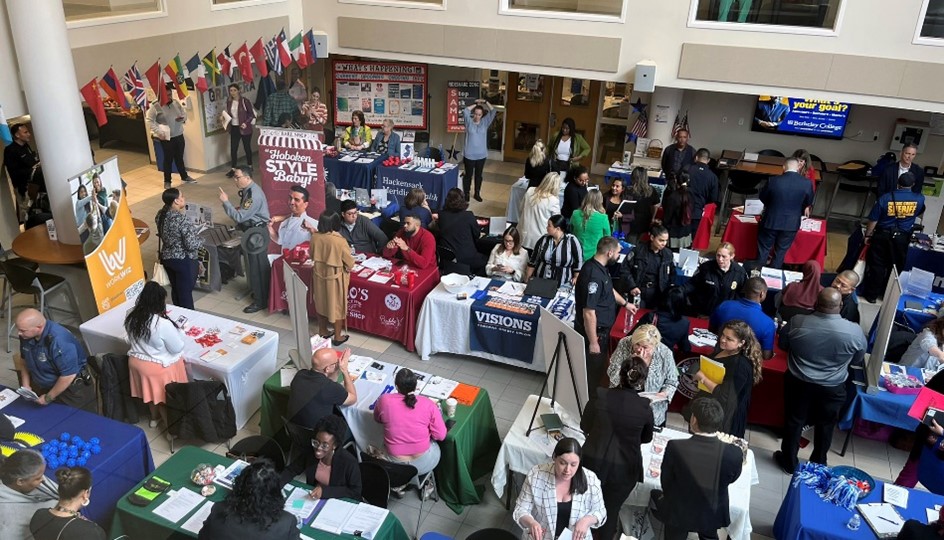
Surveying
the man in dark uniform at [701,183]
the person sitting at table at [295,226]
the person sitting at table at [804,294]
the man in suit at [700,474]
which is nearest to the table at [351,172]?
the person sitting at table at [295,226]

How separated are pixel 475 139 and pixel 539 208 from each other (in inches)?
137

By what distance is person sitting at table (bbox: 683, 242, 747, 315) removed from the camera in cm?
646

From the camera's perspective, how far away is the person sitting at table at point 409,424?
15.7 feet

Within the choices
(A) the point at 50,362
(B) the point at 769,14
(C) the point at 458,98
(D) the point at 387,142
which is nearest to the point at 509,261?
(A) the point at 50,362

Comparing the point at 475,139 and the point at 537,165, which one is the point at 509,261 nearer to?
the point at 537,165

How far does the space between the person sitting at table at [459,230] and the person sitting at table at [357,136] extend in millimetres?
4569

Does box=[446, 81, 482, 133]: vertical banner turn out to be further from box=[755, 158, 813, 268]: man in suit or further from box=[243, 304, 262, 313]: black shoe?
box=[243, 304, 262, 313]: black shoe

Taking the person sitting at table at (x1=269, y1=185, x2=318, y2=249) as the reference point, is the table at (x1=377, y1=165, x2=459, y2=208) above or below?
below

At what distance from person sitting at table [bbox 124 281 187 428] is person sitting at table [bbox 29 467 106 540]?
1.71 meters

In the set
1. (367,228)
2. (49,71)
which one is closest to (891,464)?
(367,228)

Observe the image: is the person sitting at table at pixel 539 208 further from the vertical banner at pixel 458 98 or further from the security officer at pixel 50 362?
the vertical banner at pixel 458 98

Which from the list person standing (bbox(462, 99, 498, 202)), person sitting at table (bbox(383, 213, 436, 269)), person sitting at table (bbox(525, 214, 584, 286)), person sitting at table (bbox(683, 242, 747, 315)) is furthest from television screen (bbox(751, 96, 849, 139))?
person sitting at table (bbox(383, 213, 436, 269))

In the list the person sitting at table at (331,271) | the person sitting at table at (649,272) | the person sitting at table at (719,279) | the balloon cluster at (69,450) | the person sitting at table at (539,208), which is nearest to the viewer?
the balloon cluster at (69,450)

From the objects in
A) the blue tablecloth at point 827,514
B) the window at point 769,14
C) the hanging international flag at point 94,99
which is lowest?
the blue tablecloth at point 827,514
